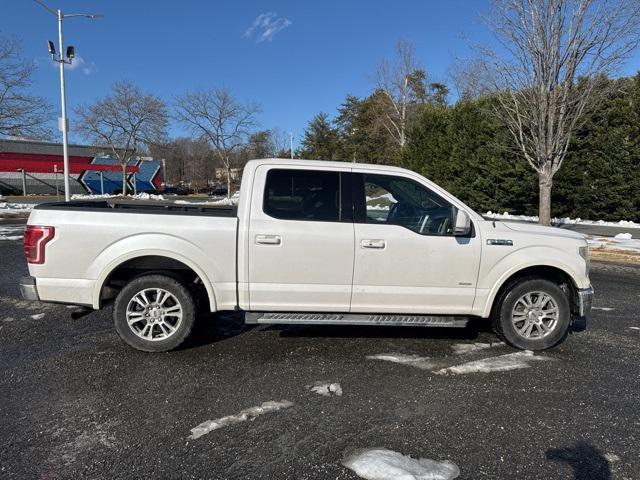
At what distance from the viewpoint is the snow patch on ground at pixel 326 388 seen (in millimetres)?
3500

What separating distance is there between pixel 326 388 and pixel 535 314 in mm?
2390

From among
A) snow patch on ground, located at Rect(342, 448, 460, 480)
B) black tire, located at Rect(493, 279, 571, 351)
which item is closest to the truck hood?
black tire, located at Rect(493, 279, 571, 351)

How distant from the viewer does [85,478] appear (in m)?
2.45

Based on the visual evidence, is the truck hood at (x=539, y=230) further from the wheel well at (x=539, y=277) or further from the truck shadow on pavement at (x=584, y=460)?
the truck shadow on pavement at (x=584, y=460)

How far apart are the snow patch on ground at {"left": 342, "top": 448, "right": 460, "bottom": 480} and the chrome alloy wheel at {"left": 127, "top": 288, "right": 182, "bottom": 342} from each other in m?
2.34

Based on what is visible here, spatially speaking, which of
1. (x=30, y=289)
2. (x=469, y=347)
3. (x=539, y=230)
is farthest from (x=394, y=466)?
(x=30, y=289)

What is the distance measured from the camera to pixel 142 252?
160 inches

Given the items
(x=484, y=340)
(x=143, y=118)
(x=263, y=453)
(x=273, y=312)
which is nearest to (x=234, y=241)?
(x=273, y=312)

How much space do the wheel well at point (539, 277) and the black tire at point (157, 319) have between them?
3.14m

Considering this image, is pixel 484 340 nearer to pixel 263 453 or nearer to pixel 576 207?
pixel 263 453

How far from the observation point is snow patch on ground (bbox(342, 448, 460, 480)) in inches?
97.8

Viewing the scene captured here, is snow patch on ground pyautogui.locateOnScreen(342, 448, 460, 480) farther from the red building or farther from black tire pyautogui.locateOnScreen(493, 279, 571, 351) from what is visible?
the red building

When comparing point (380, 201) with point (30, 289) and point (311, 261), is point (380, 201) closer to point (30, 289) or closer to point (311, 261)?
point (311, 261)

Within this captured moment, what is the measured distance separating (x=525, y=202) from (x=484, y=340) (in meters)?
16.6
